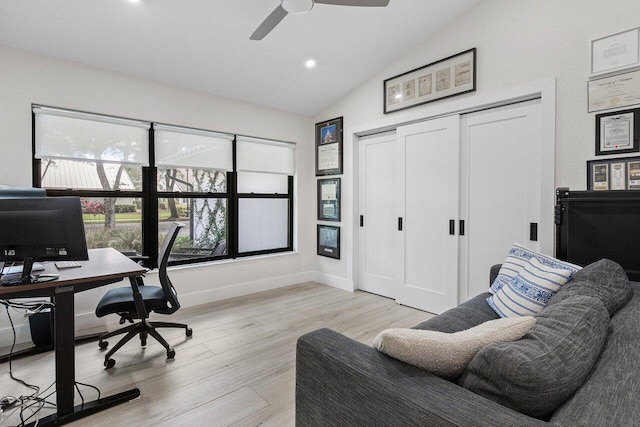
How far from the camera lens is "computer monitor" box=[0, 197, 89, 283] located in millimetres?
1755

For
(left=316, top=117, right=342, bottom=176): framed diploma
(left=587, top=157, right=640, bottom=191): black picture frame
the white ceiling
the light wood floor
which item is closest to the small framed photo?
(left=316, top=117, right=342, bottom=176): framed diploma

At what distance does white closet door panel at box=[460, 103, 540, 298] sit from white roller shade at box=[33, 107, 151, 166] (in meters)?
→ 3.47

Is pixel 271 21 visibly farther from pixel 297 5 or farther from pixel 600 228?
pixel 600 228

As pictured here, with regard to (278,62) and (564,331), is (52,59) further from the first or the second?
(564,331)

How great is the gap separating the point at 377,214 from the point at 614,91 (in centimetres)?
249

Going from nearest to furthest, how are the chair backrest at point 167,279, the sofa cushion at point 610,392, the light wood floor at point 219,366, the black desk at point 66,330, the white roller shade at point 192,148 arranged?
1. the sofa cushion at point 610,392
2. the black desk at point 66,330
3. the light wood floor at point 219,366
4. the chair backrest at point 167,279
5. the white roller shade at point 192,148

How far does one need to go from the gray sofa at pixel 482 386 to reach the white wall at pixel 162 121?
2.99m

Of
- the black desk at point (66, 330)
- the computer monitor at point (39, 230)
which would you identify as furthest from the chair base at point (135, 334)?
the computer monitor at point (39, 230)

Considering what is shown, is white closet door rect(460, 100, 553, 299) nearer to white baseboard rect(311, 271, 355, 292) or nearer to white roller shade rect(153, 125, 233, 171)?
white baseboard rect(311, 271, 355, 292)

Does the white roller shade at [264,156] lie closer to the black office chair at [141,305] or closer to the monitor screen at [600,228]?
the black office chair at [141,305]

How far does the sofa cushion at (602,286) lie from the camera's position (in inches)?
58.5

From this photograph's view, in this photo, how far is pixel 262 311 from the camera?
3.52 m

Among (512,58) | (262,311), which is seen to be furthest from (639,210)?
(262,311)

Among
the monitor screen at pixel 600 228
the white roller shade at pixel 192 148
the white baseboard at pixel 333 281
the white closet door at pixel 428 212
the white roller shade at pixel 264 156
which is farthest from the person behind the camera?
the white baseboard at pixel 333 281
